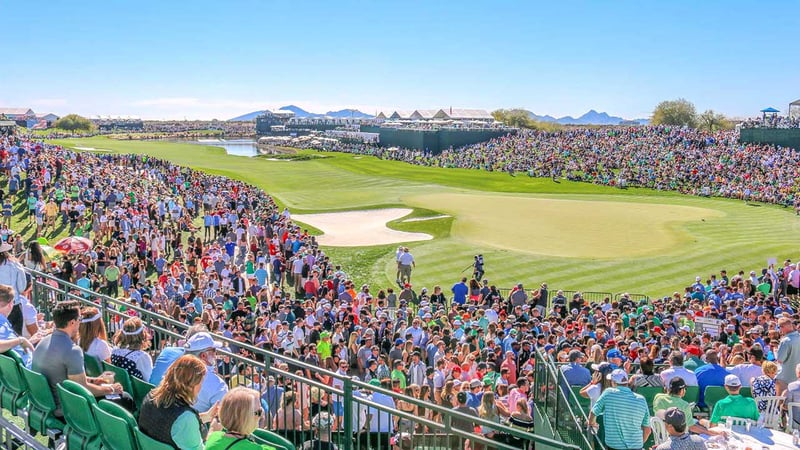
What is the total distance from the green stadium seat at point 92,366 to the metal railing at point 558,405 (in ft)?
17.3

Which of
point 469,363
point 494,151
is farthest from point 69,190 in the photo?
point 494,151

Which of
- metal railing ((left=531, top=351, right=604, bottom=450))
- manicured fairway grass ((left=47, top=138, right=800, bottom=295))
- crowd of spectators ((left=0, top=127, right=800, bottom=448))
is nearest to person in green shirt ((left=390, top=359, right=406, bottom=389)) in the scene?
crowd of spectators ((left=0, top=127, right=800, bottom=448))

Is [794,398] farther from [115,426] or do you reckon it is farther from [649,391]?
[115,426]

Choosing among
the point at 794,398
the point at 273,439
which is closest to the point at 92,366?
the point at 273,439

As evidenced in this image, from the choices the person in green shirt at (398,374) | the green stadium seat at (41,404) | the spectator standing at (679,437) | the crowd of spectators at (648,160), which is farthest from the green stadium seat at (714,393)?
the crowd of spectators at (648,160)

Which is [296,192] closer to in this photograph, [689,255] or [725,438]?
[689,255]

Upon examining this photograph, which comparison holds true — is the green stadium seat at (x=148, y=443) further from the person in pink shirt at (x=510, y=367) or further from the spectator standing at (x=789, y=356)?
the spectator standing at (x=789, y=356)

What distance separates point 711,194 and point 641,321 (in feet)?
124

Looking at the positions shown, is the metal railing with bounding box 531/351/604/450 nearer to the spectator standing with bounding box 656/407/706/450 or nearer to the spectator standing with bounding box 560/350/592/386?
the spectator standing with bounding box 560/350/592/386

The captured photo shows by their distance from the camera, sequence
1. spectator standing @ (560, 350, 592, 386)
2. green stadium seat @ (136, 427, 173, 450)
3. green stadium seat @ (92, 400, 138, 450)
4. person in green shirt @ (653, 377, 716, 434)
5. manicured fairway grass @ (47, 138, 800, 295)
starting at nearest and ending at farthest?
green stadium seat @ (136, 427, 173, 450), green stadium seat @ (92, 400, 138, 450), person in green shirt @ (653, 377, 716, 434), spectator standing @ (560, 350, 592, 386), manicured fairway grass @ (47, 138, 800, 295)

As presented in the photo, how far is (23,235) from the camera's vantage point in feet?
86.0

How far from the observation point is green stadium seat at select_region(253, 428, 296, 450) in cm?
533

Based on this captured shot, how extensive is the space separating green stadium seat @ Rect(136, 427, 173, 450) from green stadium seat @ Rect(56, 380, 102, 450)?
28.5 inches

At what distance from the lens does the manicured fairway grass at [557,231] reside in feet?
87.1
